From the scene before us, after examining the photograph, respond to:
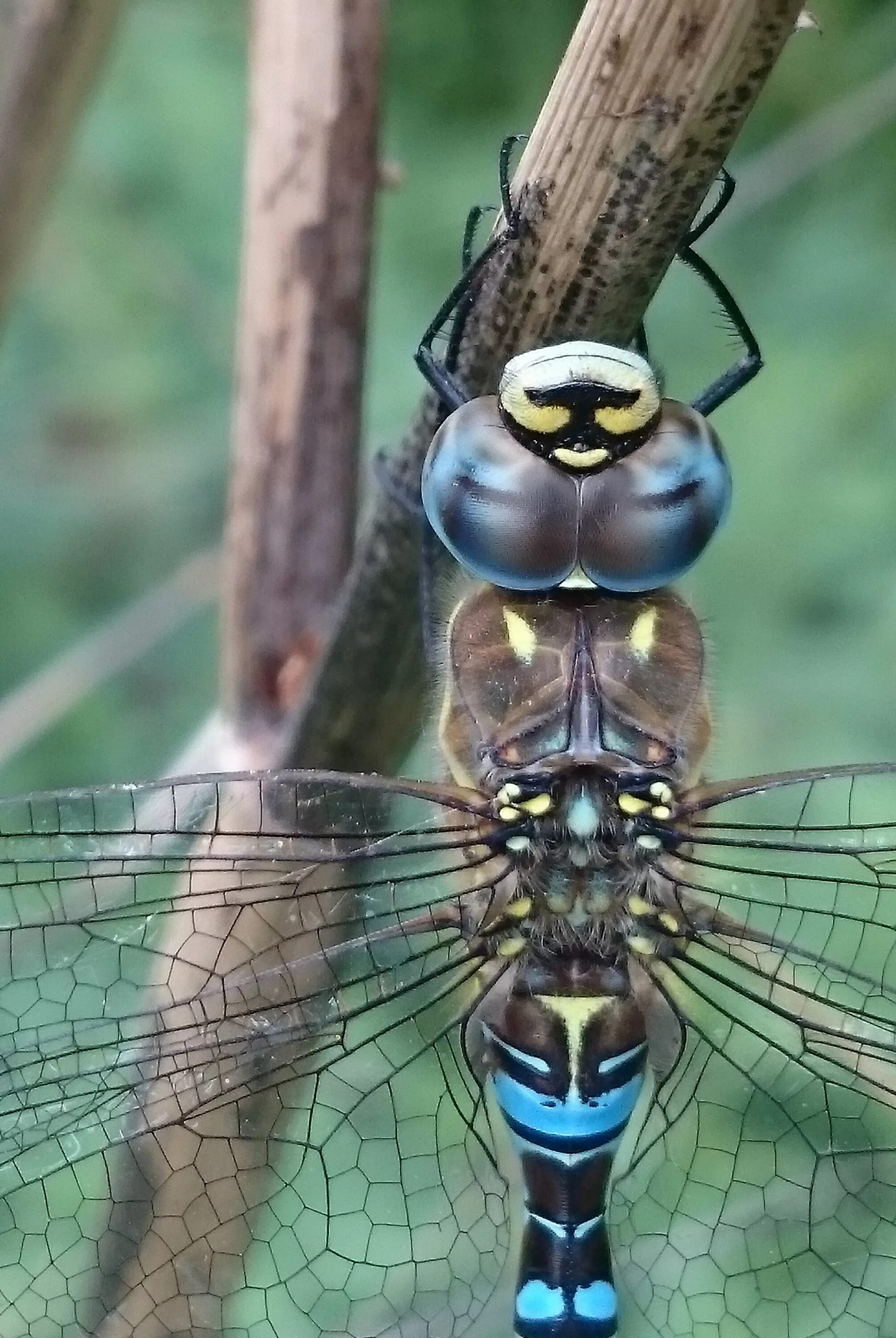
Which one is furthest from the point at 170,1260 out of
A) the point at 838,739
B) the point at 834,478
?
the point at 834,478

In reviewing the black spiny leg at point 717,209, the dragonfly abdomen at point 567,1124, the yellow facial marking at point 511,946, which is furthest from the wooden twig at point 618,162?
the dragonfly abdomen at point 567,1124

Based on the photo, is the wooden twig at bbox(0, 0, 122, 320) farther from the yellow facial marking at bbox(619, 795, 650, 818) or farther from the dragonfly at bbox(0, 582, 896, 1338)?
the yellow facial marking at bbox(619, 795, 650, 818)

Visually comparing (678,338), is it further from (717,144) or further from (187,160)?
(717,144)

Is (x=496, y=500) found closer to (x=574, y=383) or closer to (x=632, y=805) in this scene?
(x=574, y=383)

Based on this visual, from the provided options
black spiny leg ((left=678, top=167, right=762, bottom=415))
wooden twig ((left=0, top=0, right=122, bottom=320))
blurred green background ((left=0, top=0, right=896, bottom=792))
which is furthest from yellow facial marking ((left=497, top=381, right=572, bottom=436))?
blurred green background ((left=0, top=0, right=896, bottom=792))

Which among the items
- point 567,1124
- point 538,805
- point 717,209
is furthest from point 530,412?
point 567,1124

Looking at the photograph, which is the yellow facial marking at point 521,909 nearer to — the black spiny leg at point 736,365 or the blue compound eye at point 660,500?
the blue compound eye at point 660,500
